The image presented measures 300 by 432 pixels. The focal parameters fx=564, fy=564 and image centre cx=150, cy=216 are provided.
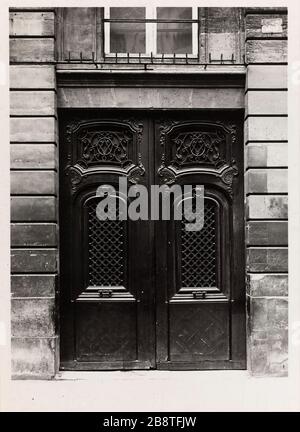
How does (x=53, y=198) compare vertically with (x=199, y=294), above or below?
above

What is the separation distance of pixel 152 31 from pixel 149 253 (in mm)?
3083

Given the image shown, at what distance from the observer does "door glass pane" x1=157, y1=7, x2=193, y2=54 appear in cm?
786

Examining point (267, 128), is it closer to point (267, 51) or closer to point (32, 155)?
point (267, 51)

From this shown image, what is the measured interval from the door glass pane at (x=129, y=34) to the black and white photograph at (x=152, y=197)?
0.02m

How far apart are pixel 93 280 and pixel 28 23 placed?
3.59m

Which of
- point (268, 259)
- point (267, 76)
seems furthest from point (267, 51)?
point (268, 259)

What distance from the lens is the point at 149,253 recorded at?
25.7 ft

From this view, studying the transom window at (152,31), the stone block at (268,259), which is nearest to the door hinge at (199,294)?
the stone block at (268,259)

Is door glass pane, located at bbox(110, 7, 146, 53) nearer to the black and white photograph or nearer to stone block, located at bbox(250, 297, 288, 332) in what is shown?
the black and white photograph

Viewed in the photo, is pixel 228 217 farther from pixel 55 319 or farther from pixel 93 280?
pixel 55 319

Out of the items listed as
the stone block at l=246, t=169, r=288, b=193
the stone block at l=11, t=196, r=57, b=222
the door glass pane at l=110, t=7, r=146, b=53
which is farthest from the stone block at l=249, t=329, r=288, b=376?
the door glass pane at l=110, t=7, r=146, b=53

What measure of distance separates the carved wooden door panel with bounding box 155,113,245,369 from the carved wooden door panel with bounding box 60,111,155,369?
251mm

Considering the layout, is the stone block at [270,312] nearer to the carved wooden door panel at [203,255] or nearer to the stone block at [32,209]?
the carved wooden door panel at [203,255]

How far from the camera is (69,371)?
25.5ft
